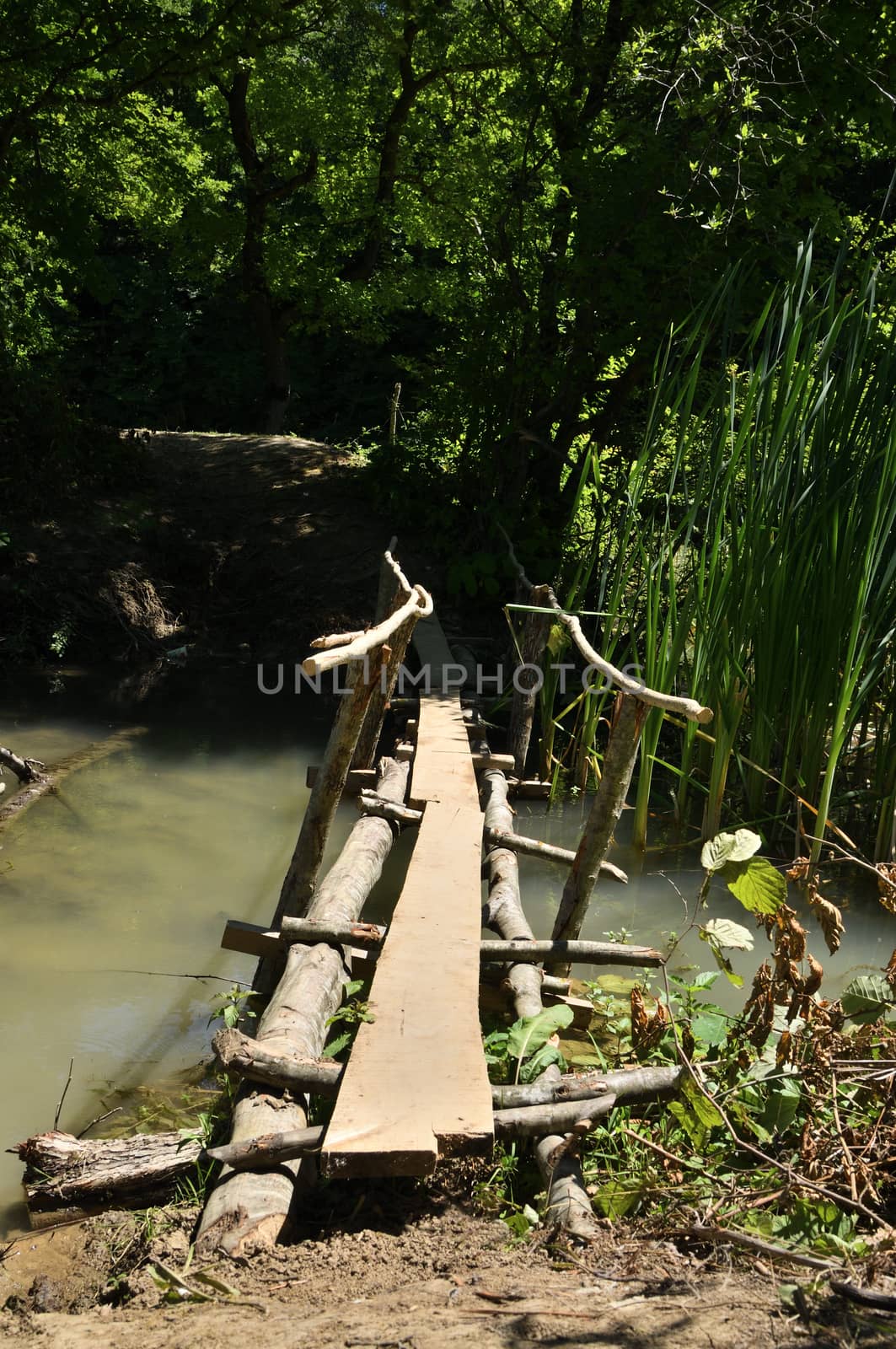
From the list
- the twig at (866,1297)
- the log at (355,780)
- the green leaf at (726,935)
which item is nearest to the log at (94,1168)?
the green leaf at (726,935)

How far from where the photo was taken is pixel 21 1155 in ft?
8.16

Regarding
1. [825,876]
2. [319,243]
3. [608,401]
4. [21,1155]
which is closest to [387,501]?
[608,401]

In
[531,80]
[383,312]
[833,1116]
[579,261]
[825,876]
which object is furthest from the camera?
[383,312]

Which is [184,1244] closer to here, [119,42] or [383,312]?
[119,42]

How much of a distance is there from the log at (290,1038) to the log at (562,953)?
439 mm

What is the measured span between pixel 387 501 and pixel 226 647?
181cm

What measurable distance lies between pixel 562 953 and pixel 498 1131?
3.11 ft

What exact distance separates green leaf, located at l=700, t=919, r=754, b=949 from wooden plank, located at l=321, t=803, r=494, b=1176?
569 mm

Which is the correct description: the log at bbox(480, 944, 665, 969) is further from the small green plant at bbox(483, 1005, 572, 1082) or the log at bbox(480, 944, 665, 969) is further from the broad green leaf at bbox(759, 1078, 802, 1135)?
the broad green leaf at bbox(759, 1078, 802, 1135)

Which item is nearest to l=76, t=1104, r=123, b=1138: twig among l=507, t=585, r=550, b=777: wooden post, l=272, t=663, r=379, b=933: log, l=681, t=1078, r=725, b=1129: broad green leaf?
l=272, t=663, r=379, b=933: log

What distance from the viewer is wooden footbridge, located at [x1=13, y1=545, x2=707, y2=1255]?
2.12 metres

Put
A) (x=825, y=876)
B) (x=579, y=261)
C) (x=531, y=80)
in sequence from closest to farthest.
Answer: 1. (x=825, y=876)
2. (x=579, y=261)
3. (x=531, y=80)

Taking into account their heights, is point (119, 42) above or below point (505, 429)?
above

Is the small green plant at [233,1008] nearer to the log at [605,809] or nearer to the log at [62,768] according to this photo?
the log at [605,809]
